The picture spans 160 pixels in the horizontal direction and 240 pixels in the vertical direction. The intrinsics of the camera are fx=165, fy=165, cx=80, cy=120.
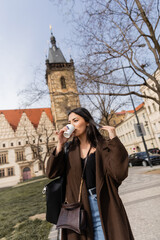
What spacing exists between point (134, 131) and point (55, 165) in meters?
43.1

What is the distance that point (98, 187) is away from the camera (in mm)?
1552

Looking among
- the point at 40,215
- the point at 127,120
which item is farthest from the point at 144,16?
the point at 127,120

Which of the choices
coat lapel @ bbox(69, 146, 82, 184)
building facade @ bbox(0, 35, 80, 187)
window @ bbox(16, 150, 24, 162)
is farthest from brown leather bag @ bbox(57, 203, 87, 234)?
window @ bbox(16, 150, 24, 162)

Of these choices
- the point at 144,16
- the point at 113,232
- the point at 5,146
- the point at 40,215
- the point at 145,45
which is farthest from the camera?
the point at 5,146

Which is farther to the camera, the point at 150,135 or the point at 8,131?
the point at 8,131

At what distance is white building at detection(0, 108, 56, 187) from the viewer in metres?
41.4

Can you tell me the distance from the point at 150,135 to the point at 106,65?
100 feet

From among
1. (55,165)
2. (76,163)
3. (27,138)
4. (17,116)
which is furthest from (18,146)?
(76,163)

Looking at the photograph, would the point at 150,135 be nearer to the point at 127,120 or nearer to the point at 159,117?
the point at 159,117

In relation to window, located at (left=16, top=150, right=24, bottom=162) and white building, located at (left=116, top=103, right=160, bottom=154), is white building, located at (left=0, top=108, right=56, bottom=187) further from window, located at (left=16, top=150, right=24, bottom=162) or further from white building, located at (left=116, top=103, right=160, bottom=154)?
white building, located at (left=116, top=103, right=160, bottom=154)

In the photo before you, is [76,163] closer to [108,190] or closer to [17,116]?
[108,190]

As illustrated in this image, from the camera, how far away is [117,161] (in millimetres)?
1531

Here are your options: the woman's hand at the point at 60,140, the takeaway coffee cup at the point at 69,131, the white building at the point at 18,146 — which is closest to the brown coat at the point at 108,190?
the woman's hand at the point at 60,140

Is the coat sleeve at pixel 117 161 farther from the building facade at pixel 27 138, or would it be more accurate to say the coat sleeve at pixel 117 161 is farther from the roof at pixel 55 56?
the roof at pixel 55 56
